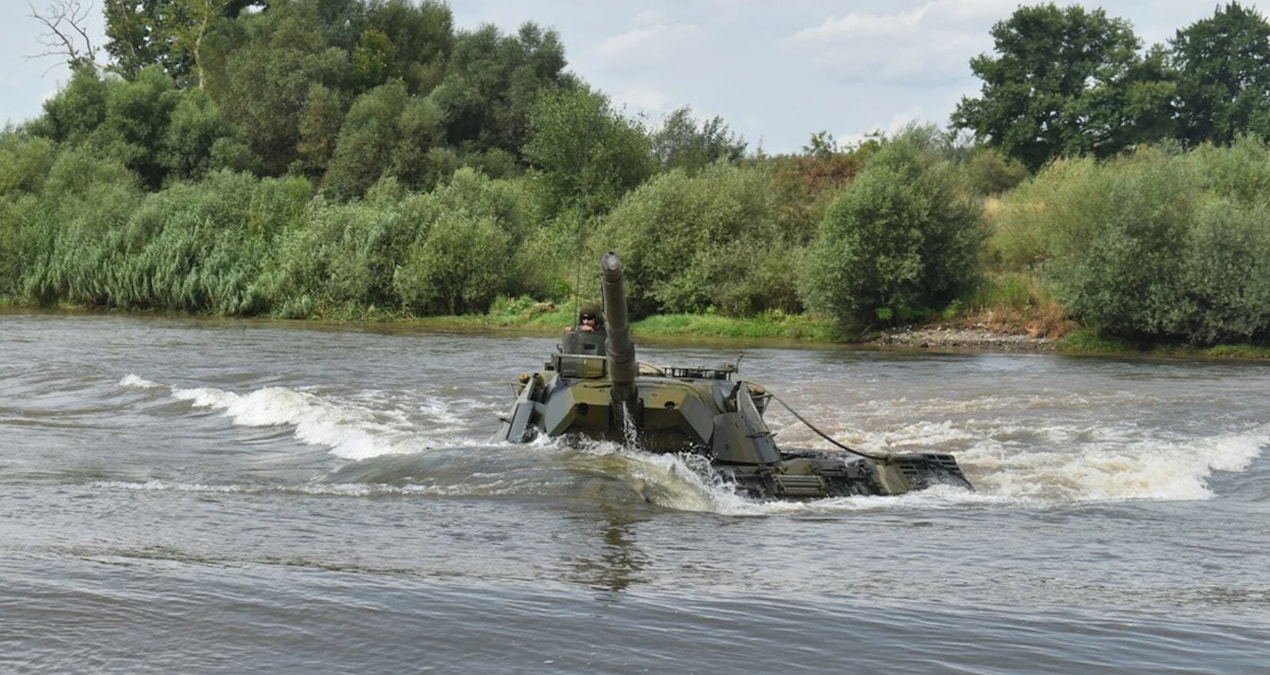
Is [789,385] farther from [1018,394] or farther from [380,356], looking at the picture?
[380,356]

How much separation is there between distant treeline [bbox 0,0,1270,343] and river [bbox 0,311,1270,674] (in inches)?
634

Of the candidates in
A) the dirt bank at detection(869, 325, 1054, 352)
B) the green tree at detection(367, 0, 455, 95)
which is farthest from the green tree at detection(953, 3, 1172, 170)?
the green tree at detection(367, 0, 455, 95)

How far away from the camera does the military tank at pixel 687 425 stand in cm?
1510

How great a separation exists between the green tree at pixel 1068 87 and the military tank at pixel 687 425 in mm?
54962

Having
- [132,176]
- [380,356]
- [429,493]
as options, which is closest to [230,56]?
[132,176]

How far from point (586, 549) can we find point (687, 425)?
13.4 ft

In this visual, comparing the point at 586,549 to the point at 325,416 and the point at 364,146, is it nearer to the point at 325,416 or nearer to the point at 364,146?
the point at 325,416

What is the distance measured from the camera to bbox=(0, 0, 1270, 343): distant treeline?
4578 cm

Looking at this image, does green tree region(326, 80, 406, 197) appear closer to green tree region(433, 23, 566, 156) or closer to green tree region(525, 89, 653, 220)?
green tree region(433, 23, 566, 156)

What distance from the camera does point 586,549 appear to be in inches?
452

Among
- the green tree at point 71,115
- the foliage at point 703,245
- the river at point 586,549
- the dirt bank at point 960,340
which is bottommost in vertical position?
the river at point 586,549

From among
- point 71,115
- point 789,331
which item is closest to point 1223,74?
point 789,331

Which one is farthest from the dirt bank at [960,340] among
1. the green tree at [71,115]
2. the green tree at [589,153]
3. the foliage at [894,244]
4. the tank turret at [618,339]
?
the green tree at [71,115]

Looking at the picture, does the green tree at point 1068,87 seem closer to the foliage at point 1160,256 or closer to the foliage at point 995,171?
the foliage at point 995,171
